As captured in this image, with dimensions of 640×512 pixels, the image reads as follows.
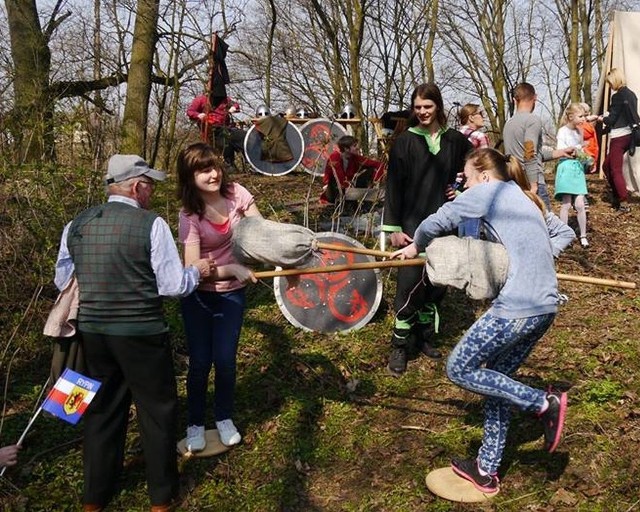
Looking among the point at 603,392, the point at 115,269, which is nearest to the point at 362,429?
the point at 603,392

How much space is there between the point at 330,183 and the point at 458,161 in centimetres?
345

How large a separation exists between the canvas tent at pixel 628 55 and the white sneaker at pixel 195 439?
27.1 feet

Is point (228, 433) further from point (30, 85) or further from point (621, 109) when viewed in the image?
point (621, 109)

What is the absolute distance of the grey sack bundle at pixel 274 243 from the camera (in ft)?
9.81

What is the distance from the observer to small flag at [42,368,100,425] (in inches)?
107

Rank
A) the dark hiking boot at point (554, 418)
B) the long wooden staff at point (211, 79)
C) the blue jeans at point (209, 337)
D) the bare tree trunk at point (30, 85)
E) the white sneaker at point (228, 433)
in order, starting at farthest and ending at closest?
1. the long wooden staff at point (211, 79)
2. the bare tree trunk at point (30, 85)
3. the white sneaker at point (228, 433)
4. the blue jeans at point (209, 337)
5. the dark hiking boot at point (554, 418)

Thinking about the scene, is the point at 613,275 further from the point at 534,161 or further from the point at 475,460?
the point at 475,460

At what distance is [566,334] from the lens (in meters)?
4.88

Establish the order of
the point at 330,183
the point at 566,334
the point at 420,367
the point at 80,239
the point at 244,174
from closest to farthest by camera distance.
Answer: the point at 80,239 → the point at 420,367 → the point at 566,334 → the point at 330,183 → the point at 244,174

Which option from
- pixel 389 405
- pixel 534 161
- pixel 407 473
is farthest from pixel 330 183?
pixel 407 473

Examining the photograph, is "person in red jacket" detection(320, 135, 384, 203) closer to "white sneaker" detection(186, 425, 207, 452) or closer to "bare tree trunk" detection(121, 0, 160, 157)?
"bare tree trunk" detection(121, 0, 160, 157)

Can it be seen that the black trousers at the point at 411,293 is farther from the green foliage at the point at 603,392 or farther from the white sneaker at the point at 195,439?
the white sneaker at the point at 195,439

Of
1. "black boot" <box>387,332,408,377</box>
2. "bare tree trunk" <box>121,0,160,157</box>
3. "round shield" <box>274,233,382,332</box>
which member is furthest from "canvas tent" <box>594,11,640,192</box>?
"bare tree trunk" <box>121,0,160,157</box>

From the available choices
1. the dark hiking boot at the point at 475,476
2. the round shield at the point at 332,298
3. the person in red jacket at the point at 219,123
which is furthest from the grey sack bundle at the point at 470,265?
the person in red jacket at the point at 219,123
